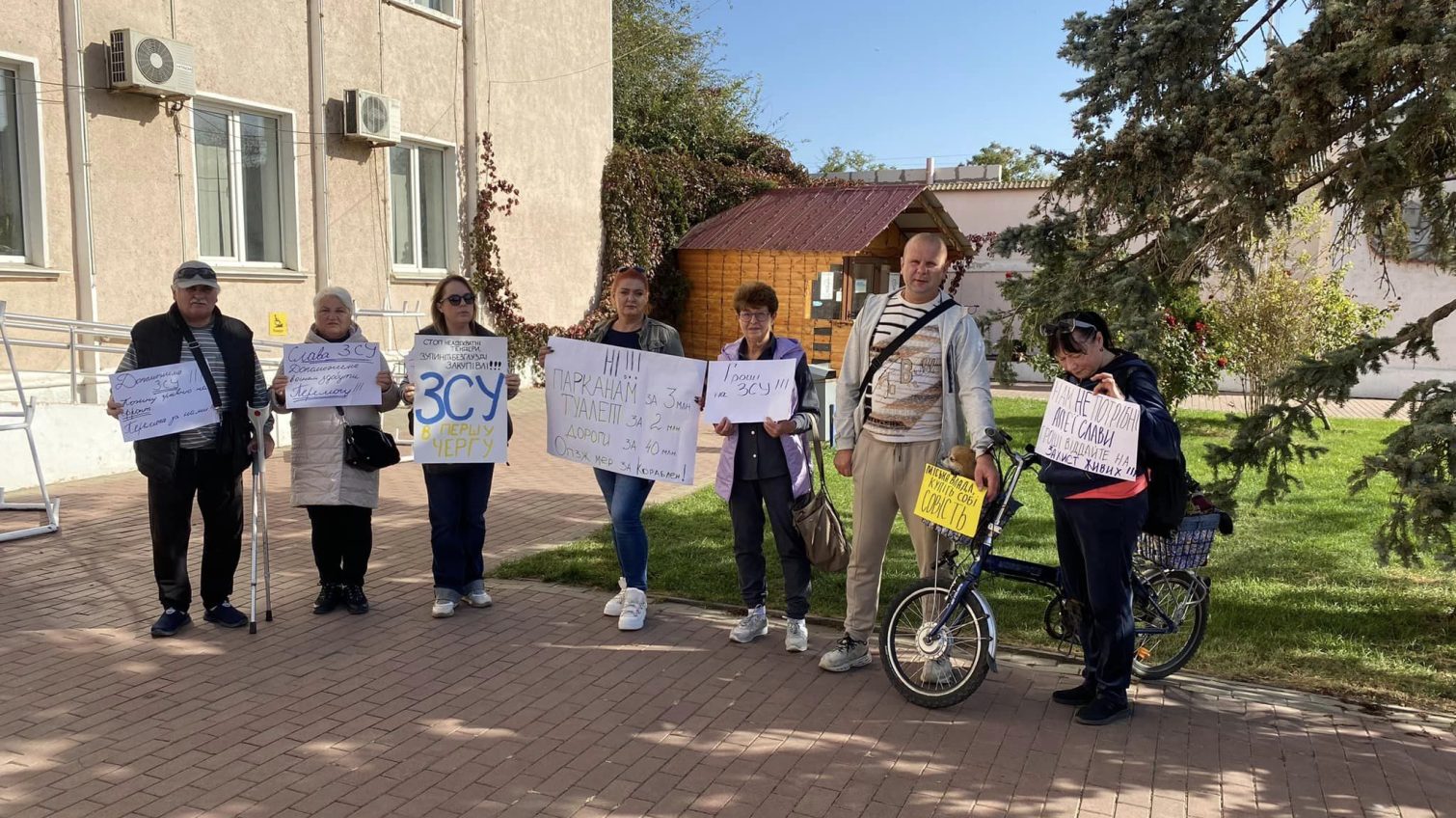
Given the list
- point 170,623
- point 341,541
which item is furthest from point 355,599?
point 170,623

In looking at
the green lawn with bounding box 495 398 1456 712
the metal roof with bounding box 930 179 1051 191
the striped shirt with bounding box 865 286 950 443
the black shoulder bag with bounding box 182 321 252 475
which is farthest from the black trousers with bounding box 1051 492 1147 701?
the metal roof with bounding box 930 179 1051 191

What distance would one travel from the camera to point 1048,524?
9133mm

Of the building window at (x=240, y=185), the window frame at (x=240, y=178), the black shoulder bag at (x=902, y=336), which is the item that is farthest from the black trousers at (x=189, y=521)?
the building window at (x=240, y=185)

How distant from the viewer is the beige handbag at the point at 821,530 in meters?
5.39

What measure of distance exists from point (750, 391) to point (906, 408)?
34.7 inches

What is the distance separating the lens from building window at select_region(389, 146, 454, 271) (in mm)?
14961

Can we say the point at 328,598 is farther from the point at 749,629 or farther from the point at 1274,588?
the point at 1274,588

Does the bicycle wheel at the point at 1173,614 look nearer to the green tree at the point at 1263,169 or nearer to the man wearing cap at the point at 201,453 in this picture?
the green tree at the point at 1263,169

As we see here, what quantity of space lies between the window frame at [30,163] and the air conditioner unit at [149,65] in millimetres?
723

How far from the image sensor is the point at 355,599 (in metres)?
6.14

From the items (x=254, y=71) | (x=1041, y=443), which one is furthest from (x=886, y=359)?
(x=254, y=71)

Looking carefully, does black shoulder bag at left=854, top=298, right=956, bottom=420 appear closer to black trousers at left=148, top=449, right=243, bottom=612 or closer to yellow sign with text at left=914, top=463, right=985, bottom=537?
yellow sign with text at left=914, top=463, right=985, bottom=537

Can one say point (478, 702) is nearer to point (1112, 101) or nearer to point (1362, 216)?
point (1112, 101)

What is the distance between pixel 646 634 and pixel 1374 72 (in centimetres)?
461
